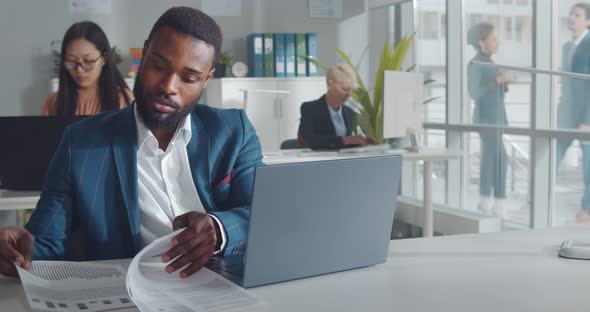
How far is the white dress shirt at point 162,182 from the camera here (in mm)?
1516

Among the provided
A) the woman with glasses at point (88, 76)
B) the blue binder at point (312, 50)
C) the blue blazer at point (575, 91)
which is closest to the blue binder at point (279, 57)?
the blue binder at point (312, 50)

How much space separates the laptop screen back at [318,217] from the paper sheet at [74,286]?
0.76ft

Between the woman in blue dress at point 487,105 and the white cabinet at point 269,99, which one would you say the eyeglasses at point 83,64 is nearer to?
the white cabinet at point 269,99

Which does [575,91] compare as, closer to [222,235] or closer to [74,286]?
[222,235]

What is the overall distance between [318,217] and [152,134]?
50cm

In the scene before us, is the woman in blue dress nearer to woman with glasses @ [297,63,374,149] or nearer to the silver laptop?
woman with glasses @ [297,63,374,149]

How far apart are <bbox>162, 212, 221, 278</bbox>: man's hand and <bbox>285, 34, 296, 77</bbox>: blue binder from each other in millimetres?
4889

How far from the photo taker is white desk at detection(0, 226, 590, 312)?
1.10m

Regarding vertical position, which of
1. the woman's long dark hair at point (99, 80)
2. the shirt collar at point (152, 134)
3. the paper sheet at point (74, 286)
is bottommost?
the paper sheet at point (74, 286)

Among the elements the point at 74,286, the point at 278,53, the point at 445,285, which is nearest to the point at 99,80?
the point at 74,286

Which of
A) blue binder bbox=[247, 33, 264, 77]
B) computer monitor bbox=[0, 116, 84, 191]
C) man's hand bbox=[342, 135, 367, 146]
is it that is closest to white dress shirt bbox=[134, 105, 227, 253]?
computer monitor bbox=[0, 116, 84, 191]

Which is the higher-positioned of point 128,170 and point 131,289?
point 128,170

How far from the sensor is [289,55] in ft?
20.1

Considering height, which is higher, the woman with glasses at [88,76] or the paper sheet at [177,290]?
the woman with glasses at [88,76]
